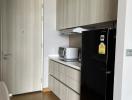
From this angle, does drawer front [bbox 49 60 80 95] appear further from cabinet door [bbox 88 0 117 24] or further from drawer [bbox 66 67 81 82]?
cabinet door [bbox 88 0 117 24]

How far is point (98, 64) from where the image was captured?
199 cm

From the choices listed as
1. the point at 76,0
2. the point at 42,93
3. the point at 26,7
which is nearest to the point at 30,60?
the point at 42,93

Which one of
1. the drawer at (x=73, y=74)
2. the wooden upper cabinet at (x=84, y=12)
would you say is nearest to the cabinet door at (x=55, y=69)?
the drawer at (x=73, y=74)

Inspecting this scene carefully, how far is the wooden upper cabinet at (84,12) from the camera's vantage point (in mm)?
2190

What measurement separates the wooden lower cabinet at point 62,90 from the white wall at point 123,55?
1.09 m

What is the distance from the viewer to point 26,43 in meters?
3.88

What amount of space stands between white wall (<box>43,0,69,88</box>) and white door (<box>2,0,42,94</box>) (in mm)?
140

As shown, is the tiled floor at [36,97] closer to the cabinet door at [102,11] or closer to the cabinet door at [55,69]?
the cabinet door at [55,69]

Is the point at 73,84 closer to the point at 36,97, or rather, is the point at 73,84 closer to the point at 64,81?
the point at 64,81

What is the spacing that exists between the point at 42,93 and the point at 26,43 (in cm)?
143

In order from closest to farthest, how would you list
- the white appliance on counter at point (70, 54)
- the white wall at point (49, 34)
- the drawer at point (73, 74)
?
the drawer at point (73, 74), the white appliance on counter at point (70, 54), the white wall at point (49, 34)

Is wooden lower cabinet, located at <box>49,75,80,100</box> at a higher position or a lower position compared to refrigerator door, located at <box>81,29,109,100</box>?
lower

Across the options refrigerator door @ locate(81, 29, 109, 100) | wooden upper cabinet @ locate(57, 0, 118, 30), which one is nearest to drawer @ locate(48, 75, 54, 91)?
wooden upper cabinet @ locate(57, 0, 118, 30)

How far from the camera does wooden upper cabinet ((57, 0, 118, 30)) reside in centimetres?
219
